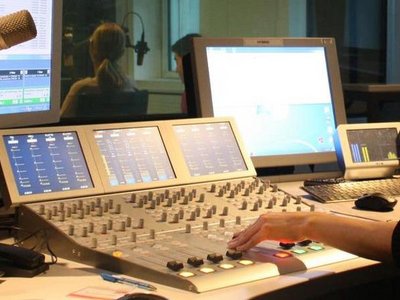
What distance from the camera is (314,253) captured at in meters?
1.40

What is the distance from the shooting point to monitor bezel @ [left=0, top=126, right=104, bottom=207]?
1541mm

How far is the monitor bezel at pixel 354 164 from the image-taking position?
2150 mm

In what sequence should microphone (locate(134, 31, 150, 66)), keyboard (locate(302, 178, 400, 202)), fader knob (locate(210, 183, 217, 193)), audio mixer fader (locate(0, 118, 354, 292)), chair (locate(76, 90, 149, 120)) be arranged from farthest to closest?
1. microphone (locate(134, 31, 150, 66))
2. chair (locate(76, 90, 149, 120))
3. keyboard (locate(302, 178, 400, 202))
4. fader knob (locate(210, 183, 217, 193))
5. audio mixer fader (locate(0, 118, 354, 292))

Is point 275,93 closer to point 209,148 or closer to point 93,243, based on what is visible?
point 209,148

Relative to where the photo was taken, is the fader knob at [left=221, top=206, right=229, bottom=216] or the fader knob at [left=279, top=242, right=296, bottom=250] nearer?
the fader knob at [left=279, top=242, right=296, bottom=250]

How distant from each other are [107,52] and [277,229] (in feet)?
8.59

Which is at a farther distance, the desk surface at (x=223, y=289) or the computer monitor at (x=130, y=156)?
the computer monitor at (x=130, y=156)

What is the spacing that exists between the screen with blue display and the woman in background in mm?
1623

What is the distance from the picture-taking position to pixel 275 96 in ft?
7.41

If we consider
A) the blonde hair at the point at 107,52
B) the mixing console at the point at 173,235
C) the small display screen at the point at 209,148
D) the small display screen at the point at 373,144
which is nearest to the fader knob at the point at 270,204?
the mixing console at the point at 173,235

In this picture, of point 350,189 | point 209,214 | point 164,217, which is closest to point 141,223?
point 164,217

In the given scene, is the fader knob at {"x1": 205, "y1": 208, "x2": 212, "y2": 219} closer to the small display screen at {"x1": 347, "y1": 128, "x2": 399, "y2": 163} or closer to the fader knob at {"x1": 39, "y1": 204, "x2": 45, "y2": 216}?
the fader knob at {"x1": 39, "y1": 204, "x2": 45, "y2": 216}

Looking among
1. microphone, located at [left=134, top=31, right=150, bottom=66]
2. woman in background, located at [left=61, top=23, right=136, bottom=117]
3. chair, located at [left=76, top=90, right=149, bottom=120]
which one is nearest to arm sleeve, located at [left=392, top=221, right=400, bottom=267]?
woman in background, located at [left=61, top=23, right=136, bottom=117]

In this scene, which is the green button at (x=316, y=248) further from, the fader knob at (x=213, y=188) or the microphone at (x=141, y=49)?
the microphone at (x=141, y=49)
